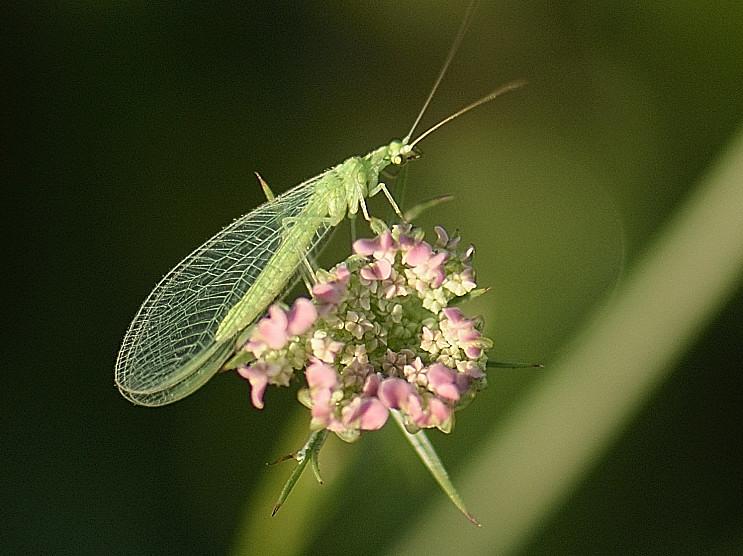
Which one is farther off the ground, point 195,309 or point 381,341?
point 195,309

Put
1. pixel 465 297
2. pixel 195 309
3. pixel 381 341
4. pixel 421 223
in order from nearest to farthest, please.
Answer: pixel 381 341
pixel 465 297
pixel 195 309
pixel 421 223

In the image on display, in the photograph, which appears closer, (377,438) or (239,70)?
(377,438)

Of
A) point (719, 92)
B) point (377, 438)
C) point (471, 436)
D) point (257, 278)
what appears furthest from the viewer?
point (719, 92)

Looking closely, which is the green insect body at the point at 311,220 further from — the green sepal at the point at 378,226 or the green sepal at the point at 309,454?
the green sepal at the point at 309,454

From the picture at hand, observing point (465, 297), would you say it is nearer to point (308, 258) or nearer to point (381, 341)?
point (381, 341)

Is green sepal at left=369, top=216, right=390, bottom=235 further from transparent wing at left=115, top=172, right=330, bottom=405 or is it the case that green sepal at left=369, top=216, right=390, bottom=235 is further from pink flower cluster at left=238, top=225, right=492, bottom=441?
transparent wing at left=115, top=172, right=330, bottom=405

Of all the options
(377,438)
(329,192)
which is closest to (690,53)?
(329,192)

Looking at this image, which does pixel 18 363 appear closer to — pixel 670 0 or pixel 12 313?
pixel 12 313

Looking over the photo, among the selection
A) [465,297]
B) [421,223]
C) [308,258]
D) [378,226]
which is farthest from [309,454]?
[421,223]
